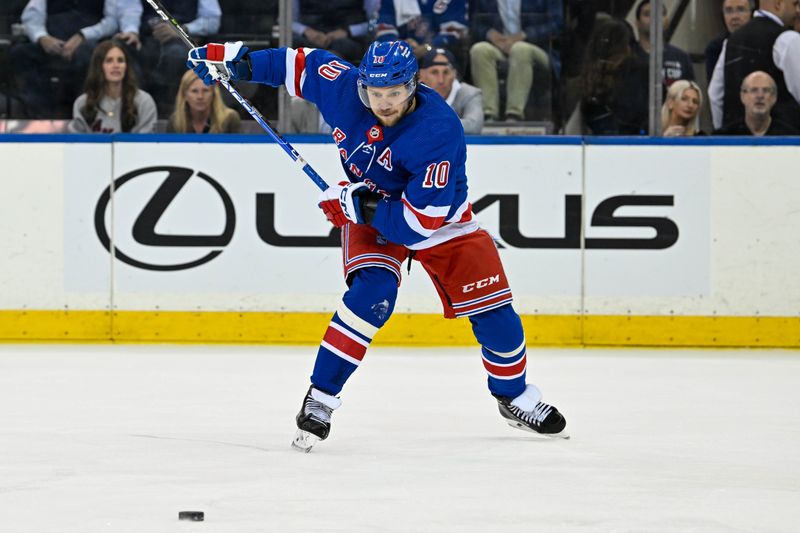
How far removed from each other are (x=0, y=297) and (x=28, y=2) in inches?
51.0

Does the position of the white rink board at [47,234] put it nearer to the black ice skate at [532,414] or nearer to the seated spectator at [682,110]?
the seated spectator at [682,110]

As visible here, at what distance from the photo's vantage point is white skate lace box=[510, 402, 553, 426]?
3709 millimetres

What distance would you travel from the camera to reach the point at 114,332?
5977 mm

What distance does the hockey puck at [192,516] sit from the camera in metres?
2.55

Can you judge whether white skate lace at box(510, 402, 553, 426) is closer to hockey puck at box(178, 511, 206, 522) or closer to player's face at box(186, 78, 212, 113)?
hockey puck at box(178, 511, 206, 522)

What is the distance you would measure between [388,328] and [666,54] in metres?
1.67

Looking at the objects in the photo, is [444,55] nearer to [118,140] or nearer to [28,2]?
[118,140]

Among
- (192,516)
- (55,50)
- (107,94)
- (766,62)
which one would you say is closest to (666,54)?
(766,62)

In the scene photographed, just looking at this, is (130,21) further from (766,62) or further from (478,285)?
(478,285)

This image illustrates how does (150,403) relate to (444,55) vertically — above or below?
below

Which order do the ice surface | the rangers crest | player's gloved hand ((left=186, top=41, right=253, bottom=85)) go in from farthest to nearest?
player's gloved hand ((left=186, top=41, right=253, bottom=85)) → the rangers crest → the ice surface

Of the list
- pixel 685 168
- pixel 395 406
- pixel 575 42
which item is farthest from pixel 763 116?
pixel 395 406

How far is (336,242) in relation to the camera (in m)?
5.95

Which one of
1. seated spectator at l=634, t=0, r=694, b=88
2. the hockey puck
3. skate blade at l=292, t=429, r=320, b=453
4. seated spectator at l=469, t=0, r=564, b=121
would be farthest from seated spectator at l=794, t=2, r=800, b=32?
the hockey puck
